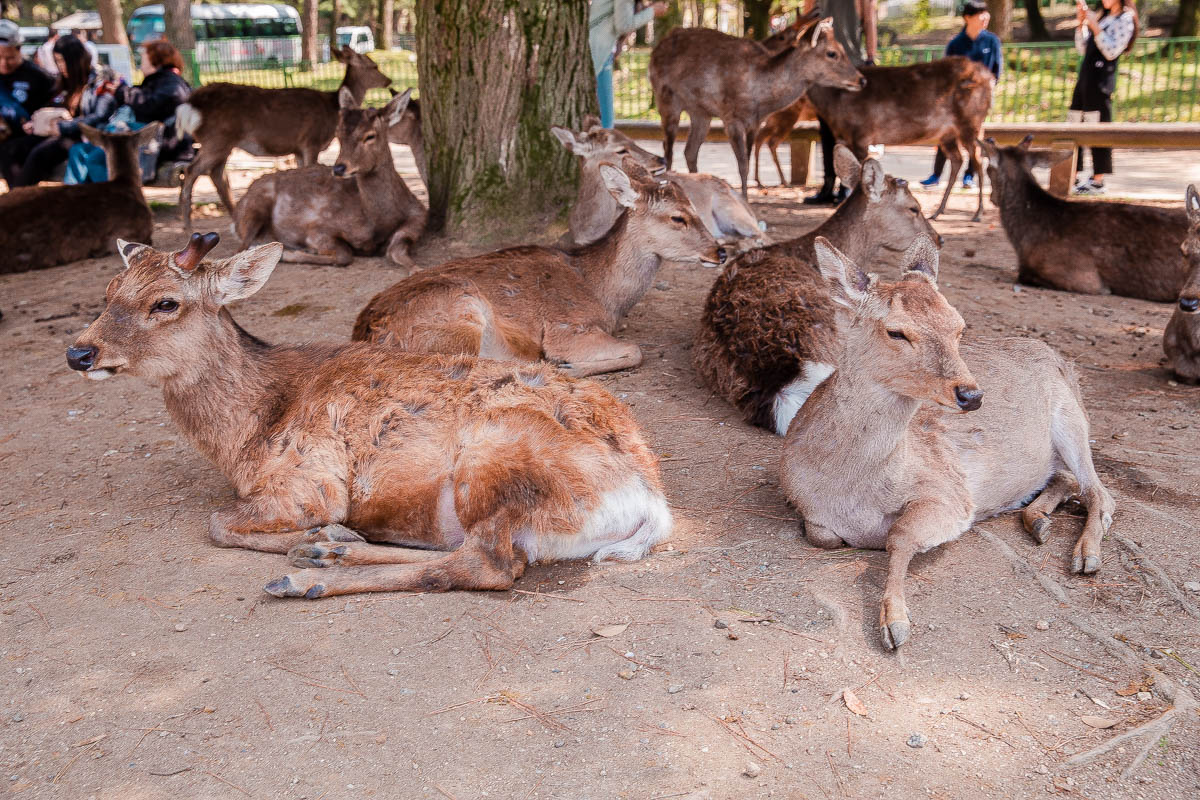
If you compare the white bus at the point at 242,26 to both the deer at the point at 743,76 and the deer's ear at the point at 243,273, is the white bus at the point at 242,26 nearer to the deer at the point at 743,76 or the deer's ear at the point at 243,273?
the deer at the point at 743,76

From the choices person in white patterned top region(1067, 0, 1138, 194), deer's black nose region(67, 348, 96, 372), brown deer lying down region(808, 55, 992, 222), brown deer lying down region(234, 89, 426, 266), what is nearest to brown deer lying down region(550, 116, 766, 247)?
brown deer lying down region(234, 89, 426, 266)

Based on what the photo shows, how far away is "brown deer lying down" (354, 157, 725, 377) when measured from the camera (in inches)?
209

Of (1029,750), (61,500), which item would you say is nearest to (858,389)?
(1029,750)

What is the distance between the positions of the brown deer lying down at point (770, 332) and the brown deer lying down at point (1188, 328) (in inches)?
56.6

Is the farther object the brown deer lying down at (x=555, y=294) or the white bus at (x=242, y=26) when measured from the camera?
the white bus at (x=242, y=26)

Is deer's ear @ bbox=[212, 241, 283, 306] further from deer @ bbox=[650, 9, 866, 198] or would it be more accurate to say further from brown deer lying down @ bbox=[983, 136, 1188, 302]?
deer @ bbox=[650, 9, 866, 198]

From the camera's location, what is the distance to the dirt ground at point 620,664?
2.63 meters

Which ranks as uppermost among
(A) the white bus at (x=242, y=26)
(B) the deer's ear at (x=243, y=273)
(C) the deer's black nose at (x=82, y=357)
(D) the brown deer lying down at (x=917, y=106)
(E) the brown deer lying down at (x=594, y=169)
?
(A) the white bus at (x=242, y=26)

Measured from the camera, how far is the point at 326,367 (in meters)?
4.10

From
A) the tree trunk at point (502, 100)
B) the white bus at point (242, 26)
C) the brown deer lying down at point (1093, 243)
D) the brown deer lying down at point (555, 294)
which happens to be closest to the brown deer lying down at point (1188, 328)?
the brown deer lying down at point (1093, 243)

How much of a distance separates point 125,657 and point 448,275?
2.97m

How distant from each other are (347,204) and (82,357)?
4.61 m

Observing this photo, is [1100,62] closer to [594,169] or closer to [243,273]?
[594,169]

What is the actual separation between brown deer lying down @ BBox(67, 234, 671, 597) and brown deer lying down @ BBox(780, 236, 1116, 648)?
23.4 inches
